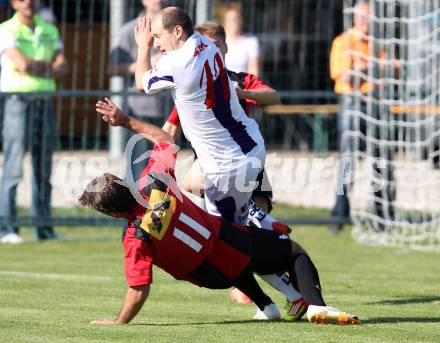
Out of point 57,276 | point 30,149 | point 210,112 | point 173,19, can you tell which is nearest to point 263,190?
point 210,112

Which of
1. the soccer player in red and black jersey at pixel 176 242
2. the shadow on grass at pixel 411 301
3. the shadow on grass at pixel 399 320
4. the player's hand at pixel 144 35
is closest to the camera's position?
the soccer player in red and black jersey at pixel 176 242

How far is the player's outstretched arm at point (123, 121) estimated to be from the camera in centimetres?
675

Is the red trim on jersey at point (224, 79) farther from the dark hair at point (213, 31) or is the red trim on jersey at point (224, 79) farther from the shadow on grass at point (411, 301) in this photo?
the shadow on grass at point (411, 301)

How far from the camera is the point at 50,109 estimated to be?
12391mm

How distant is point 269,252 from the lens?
22.6 feet

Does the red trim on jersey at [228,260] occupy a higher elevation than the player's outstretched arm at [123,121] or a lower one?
lower

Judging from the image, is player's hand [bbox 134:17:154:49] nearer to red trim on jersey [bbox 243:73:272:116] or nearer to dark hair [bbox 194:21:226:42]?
dark hair [bbox 194:21:226:42]

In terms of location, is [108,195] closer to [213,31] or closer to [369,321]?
[369,321]

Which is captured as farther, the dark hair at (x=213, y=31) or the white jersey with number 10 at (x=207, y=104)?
the dark hair at (x=213, y=31)

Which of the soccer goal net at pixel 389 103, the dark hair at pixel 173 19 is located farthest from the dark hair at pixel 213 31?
the soccer goal net at pixel 389 103

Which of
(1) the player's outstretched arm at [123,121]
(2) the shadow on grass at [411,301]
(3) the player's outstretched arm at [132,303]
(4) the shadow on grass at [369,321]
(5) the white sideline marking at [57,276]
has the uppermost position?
(1) the player's outstretched arm at [123,121]

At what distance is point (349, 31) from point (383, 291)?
5277 mm

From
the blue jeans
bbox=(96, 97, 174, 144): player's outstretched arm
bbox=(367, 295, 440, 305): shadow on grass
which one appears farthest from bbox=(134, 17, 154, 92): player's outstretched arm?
the blue jeans

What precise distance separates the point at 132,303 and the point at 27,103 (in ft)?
19.9
